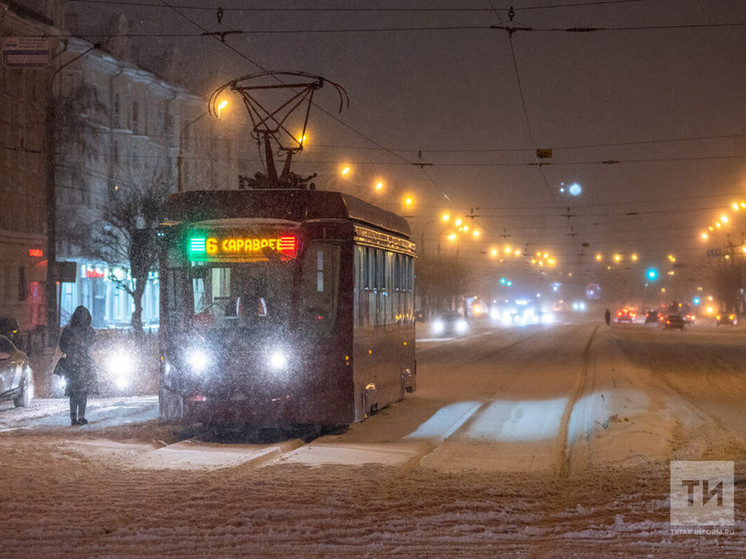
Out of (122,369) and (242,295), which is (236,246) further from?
(122,369)

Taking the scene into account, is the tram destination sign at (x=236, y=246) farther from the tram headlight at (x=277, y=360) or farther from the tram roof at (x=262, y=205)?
the tram headlight at (x=277, y=360)

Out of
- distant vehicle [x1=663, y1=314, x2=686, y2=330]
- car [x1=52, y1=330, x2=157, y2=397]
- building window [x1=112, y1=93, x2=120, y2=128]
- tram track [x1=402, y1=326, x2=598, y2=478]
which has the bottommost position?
tram track [x1=402, y1=326, x2=598, y2=478]

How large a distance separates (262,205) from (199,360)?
226cm

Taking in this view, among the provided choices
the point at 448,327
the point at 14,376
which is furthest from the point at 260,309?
the point at 448,327

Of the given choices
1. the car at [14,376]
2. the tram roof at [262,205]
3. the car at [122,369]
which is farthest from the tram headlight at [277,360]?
the car at [14,376]

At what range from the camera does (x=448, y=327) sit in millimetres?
65875

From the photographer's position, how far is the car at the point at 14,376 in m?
18.0

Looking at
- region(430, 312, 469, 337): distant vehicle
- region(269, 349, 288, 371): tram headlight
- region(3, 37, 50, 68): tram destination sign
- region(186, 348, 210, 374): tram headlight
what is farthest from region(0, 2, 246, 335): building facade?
region(269, 349, 288, 371): tram headlight

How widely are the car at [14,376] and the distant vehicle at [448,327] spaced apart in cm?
4269

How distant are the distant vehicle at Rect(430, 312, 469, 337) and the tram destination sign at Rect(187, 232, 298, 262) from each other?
47.2 meters

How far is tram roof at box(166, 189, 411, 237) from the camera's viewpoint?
548 inches

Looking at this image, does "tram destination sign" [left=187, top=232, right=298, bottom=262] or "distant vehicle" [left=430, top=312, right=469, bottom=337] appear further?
"distant vehicle" [left=430, top=312, right=469, bottom=337]

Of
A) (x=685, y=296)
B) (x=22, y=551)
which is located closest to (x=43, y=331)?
(x=22, y=551)

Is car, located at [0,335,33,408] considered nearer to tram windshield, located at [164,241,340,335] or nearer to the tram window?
tram windshield, located at [164,241,340,335]
